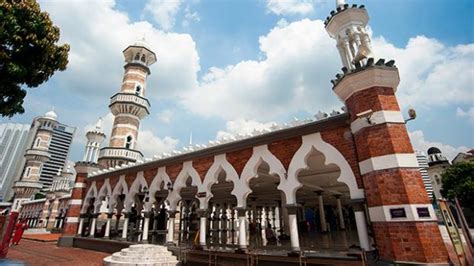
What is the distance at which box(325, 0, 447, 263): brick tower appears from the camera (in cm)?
532

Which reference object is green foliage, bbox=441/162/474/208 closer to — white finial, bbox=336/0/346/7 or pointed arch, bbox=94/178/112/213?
white finial, bbox=336/0/346/7

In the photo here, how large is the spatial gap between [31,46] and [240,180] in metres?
7.77

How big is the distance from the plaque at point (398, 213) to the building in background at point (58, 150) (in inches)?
4692

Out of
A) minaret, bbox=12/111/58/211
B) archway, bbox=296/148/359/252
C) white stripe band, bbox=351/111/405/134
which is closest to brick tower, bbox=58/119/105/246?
archway, bbox=296/148/359/252

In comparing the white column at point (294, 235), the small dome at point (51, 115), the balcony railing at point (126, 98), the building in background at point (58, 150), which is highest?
the building in background at point (58, 150)

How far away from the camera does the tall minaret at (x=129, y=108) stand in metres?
25.4

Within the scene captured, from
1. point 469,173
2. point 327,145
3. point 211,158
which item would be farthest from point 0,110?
point 469,173

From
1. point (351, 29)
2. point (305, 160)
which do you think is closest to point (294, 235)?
point (305, 160)

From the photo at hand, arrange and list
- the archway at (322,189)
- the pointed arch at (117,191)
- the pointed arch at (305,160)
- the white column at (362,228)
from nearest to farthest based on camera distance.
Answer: the white column at (362,228), the pointed arch at (305,160), the archway at (322,189), the pointed arch at (117,191)

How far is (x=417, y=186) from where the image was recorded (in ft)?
18.6

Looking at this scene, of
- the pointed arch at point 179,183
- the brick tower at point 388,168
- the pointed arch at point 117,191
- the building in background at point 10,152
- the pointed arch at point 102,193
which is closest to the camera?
the brick tower at point 388,168

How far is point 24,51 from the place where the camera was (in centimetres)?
732

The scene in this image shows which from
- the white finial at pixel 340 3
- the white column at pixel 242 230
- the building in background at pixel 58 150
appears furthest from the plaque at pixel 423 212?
the building in background at pixel 58 150

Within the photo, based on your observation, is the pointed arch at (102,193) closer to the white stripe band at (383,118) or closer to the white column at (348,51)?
the white stripe band at (383,118)
